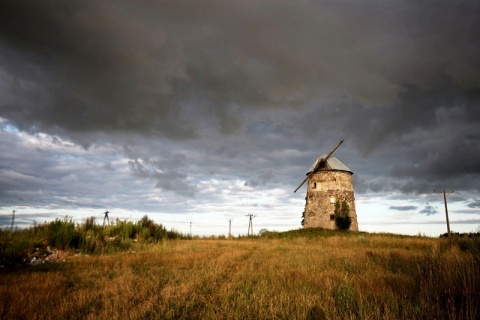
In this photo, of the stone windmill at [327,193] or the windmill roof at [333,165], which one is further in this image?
the windmill roof at [333,165]

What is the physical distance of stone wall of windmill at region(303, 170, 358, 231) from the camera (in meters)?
42.7

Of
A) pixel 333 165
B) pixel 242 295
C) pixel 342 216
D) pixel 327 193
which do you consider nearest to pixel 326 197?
pixel 327 193

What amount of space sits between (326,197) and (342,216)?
3.55 meters

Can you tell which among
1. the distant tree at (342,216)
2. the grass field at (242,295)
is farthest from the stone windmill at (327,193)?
the grass field at (242,295)

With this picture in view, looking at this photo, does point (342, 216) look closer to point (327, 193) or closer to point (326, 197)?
point (326, 197)

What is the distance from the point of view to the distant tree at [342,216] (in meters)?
41.4

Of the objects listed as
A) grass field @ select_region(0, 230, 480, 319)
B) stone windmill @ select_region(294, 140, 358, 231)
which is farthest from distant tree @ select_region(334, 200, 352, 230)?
grass field @ select_region(0, 230, 480, 319)

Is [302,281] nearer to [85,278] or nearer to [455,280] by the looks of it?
[455,280]

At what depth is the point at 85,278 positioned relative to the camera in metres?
7.68

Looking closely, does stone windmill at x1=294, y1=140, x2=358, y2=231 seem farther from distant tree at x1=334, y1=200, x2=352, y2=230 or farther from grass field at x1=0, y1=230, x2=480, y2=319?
grass field at x1=0, y1=230, x2=480, y2=319

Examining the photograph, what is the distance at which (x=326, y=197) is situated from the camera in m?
43.4

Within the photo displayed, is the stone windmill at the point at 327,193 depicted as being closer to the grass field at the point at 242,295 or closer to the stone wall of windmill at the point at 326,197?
the stone wall of windmill at the point at 326,197

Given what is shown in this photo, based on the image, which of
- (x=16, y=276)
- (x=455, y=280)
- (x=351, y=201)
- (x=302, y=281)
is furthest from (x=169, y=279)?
(x=351, y=201)

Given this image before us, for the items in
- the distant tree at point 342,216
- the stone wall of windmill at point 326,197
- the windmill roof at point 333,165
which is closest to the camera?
the distant tree at point 342,216
